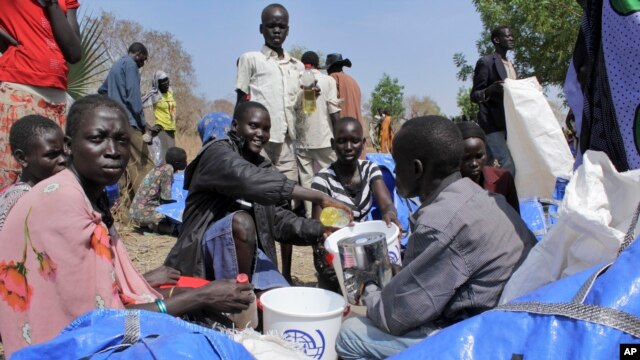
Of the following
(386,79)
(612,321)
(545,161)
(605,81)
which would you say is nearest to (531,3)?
(545,161)

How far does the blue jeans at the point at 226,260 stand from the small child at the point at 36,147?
91 cm

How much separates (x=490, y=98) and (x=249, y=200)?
2.93 m

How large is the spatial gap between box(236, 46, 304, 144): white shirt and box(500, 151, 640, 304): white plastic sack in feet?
10.4

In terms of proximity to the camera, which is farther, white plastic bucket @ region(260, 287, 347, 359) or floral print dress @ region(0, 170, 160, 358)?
white plastic bucket @ region(260, 287, 347, 359)

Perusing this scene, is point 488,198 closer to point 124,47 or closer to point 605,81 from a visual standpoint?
point 605,81

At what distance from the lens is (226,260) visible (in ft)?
9.09

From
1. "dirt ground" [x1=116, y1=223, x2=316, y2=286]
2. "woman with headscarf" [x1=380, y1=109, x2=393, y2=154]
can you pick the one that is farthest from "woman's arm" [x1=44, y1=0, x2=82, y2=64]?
"woman with headscarf" [x1=380, y1=109, x2=393, y2=154]

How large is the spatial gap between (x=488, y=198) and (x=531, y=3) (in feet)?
39.0

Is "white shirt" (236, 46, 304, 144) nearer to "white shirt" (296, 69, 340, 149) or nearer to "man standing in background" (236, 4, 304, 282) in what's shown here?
"man standing in background" (236, 4, 304, 282)

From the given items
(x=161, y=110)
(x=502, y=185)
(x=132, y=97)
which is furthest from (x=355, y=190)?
(x=161, y=110)

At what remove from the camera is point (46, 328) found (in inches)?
64.6

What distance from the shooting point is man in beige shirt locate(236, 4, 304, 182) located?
455cm

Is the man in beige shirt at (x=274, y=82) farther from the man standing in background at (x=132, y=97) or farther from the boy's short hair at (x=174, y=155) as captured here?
the man standing in background at (x=132, y=97)

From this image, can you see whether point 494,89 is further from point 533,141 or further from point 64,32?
point 64,32
